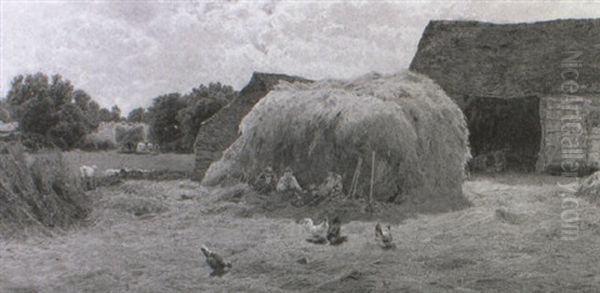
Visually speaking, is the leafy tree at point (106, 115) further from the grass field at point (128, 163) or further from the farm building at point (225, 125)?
the farm building at point (225, 125)

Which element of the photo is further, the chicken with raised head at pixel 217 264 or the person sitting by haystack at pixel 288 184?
the person sitting by haystack at pixel 288 184

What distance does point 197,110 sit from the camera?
41.8 metres

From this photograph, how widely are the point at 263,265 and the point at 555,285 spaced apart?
2978 mm

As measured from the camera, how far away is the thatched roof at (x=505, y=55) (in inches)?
795

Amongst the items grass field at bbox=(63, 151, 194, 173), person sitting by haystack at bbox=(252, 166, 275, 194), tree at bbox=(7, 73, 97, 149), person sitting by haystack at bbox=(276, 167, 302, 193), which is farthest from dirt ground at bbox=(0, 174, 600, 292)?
tree at bbox=(7, 73, 97, 149)

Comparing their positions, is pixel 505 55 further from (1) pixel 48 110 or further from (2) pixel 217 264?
(1) pixel 48 110

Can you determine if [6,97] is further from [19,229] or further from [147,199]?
[19,229]

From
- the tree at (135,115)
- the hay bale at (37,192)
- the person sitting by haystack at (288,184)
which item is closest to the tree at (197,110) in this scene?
the person sitting by haystack at (288,184)

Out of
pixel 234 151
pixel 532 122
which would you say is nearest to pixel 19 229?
pixel 234 151

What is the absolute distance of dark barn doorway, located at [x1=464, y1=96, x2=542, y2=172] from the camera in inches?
827

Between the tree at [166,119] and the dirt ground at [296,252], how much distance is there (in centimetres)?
3369

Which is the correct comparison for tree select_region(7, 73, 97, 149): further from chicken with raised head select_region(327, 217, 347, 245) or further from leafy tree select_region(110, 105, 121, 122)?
leafy tree select_region(110, 105, 121, 122)

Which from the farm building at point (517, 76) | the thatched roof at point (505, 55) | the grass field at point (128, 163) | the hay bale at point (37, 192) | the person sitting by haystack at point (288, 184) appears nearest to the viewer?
the hay bale at point (37, 192)

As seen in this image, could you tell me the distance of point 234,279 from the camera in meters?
7.12
